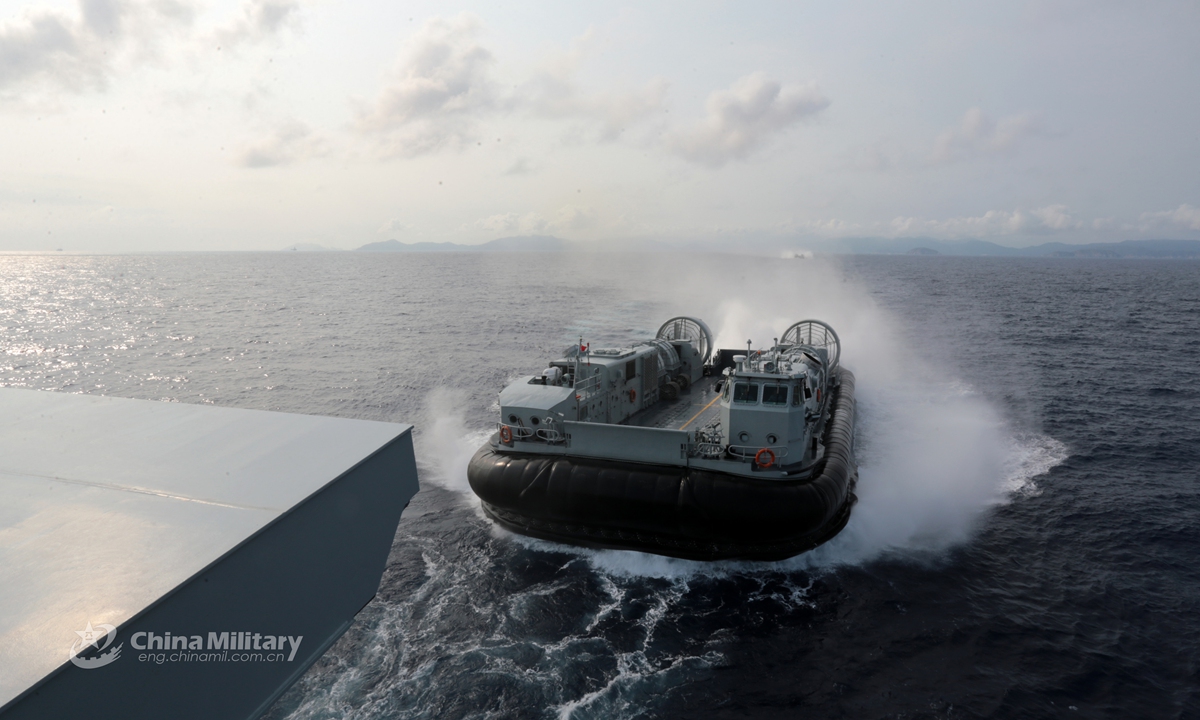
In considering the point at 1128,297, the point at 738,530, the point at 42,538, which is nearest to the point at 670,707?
the point at 738,530

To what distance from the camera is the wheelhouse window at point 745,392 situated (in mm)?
14633

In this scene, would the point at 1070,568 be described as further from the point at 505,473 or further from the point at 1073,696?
the point at 505,473

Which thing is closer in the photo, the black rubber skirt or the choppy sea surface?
the choppy sea surface

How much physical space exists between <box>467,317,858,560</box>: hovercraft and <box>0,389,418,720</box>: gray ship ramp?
8053mm

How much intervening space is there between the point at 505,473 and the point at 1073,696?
1155cm

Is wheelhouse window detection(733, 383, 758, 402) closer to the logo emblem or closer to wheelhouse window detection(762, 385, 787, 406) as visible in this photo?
wheelhouse window detection(762, 385, 787, 406)

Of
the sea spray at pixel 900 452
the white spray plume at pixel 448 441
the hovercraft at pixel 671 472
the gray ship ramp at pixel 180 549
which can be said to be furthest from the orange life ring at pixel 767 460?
the gray ship ramp at pixel 180 549

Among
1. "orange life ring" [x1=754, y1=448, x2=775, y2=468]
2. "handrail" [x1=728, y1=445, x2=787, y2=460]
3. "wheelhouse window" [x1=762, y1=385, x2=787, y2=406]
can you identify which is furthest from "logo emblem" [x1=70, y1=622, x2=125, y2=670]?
"wheelhouse window" [x1=762, y1=385, x2=787, y2=406]

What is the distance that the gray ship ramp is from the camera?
10.9 feet

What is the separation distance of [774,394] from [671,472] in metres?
3.13

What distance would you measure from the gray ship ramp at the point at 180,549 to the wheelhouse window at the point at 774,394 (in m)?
9.94

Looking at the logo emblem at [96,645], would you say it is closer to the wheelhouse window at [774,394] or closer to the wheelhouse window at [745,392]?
the wheelhouse window at [745,392]

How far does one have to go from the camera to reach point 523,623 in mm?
11844

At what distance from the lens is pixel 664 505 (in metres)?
13.6
